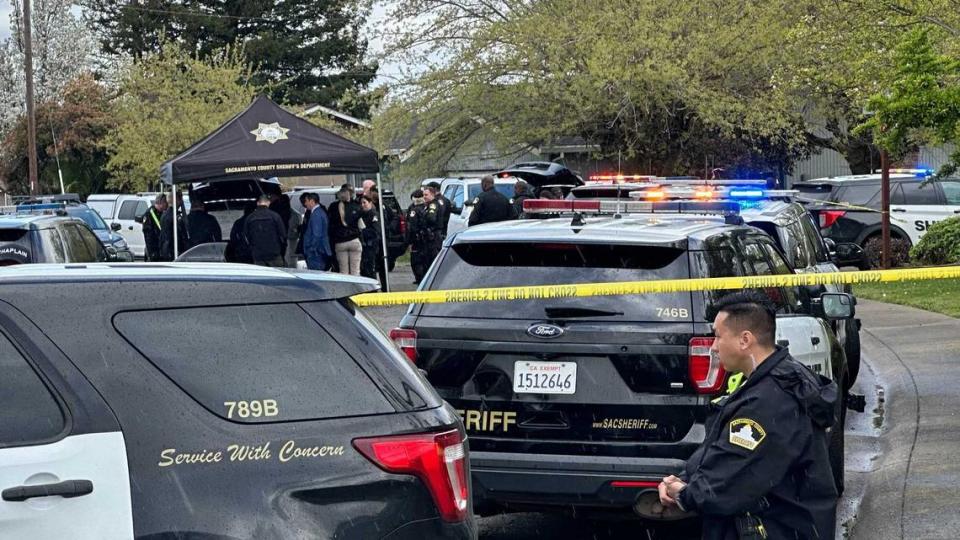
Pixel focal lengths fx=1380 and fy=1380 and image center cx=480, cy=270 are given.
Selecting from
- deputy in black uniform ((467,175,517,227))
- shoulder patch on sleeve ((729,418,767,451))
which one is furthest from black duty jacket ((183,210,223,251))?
shoulder patch on sleeve ((729,418,767,451))

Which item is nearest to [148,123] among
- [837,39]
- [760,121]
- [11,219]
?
[760,121]

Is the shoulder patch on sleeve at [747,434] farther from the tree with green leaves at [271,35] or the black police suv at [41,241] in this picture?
the tree with green leaves at [271,35]

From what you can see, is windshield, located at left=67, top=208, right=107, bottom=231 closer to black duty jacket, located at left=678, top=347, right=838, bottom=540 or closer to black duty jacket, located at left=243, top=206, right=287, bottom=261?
black duty jacket, located at left=243, top=206, right=287, bottom=261

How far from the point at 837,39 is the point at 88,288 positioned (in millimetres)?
16833

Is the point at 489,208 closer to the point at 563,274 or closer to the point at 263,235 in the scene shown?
the point at 263,235

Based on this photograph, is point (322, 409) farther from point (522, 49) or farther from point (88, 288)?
point (522, 49)

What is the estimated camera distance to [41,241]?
488 inches

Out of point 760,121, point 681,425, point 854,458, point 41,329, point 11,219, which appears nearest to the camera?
point 41,329

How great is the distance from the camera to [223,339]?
4.00 m

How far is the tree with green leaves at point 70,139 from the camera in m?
55.1

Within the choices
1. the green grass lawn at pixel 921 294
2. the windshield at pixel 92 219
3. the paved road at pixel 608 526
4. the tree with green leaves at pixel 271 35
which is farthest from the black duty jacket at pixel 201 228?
the tree with green leaves at pixel 271 35

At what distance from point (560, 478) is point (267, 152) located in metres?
13.0

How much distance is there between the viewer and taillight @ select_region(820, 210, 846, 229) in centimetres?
2405

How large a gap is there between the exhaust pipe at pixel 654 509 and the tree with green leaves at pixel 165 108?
1613 inches
